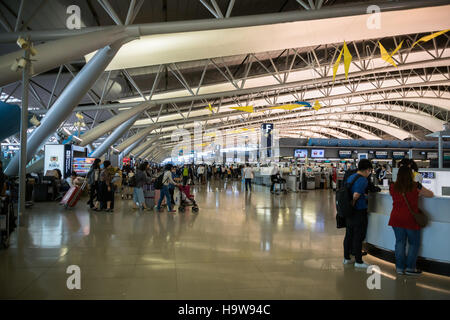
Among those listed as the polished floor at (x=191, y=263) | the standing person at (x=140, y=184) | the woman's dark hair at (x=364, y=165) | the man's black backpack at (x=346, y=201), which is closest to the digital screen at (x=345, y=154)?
the polished floor at (x=191, y=263)

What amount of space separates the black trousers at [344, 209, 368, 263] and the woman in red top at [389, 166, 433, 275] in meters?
0.41

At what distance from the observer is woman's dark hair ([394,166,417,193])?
4309 millimetres

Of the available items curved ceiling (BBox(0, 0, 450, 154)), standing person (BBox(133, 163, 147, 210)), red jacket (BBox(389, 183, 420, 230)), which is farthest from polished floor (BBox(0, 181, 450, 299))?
curved ceiling (BBox(0, 0, 450, 154))

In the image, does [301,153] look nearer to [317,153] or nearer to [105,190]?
[317,153]

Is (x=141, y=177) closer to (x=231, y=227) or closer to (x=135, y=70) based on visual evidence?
(x=231, y=227)

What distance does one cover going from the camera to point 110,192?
10.2m

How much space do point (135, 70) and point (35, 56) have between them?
10.3 m

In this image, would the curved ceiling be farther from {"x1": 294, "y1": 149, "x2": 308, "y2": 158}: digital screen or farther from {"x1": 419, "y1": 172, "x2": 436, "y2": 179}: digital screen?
{"x1": 419, "y1": 172, "x2": 436, "y2": 179}: digital screen

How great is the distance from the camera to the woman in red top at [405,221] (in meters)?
4.31

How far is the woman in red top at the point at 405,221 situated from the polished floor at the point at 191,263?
0.24 m

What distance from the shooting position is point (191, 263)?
4.71m

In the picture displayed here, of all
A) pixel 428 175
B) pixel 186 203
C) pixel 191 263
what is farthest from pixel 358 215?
pixel 186 203
